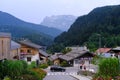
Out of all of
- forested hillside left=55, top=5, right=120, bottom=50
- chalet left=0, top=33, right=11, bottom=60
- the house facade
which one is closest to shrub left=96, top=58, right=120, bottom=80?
chalet left=0, top=33, right=11, bottom=60

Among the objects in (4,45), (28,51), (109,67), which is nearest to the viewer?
(109,67)

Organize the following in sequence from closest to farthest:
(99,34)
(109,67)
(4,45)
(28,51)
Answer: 1. (109,67)
2. (4,45)
3. (28,51)
4. (99,34)

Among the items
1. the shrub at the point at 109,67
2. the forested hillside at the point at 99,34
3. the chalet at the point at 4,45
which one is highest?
the forested hillside at the point at 99,34

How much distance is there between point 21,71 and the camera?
3409cm

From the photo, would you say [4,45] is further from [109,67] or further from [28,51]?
[28,51]

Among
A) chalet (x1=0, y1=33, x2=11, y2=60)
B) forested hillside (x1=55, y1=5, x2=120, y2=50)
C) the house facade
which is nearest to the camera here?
chalet (x1=0, y1=33, x2=11, y2=60)

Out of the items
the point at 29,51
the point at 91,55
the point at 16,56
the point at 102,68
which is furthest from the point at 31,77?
the point at 91,55

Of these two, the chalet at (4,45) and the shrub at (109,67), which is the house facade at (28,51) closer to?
the chalet at (4,45)

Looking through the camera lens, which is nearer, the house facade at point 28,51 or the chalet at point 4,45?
the chalet at point 4,45

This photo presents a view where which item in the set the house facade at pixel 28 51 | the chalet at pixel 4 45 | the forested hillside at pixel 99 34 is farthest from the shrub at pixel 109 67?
the forested hillside at pixel 99 34

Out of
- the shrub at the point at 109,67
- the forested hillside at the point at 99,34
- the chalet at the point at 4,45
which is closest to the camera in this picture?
the shrub at the point at 109,67

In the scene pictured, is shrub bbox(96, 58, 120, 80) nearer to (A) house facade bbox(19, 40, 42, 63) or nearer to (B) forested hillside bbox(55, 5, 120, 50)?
(A) house facade bbox(19, 40, 42, 63)

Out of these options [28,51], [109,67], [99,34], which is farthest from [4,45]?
[99,34]

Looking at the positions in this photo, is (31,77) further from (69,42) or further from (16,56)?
(69,42)
